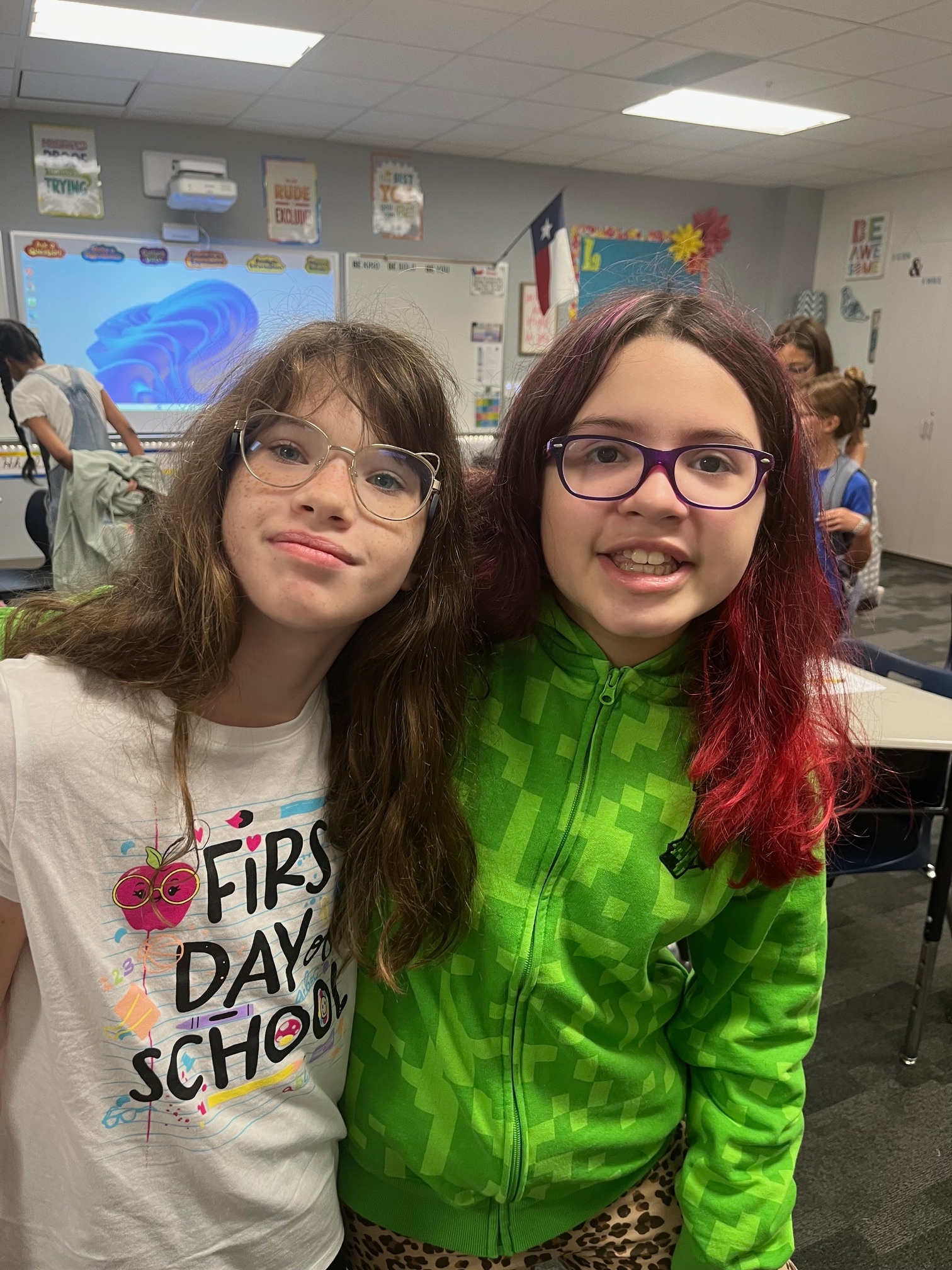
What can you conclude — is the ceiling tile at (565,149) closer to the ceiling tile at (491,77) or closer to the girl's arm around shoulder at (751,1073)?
the ceiling tile at (491,77)

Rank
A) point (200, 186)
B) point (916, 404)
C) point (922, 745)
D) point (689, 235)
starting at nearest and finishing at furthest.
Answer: point (922, 745) < point (200, 186) < point (916, 404) < point (689, 235)

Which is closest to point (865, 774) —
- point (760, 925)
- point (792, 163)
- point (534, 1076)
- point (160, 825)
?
point (760, 925)

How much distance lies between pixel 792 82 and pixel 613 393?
16.1 feet

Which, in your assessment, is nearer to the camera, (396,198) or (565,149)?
(565,149)

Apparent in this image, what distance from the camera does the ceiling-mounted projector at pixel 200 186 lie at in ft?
18.2

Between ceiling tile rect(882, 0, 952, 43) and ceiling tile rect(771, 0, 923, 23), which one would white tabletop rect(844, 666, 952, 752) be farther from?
ceiling tile rect(882, 0, 952, 43)

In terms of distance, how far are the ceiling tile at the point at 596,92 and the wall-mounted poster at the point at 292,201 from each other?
180 cm

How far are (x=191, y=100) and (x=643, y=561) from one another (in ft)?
18.1

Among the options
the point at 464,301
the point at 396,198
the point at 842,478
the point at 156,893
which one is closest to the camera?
the point at 156,893

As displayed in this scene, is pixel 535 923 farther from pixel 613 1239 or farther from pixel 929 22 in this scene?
pixel 929 22

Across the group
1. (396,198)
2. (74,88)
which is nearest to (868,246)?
(396,198)

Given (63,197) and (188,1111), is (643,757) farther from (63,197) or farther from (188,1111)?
(63,197)

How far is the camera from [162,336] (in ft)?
19.6

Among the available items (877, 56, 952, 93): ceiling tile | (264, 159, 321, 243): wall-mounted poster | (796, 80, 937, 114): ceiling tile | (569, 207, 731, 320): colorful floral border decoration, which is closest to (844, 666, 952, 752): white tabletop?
(877, 56, 952, 93): ceiling tile
